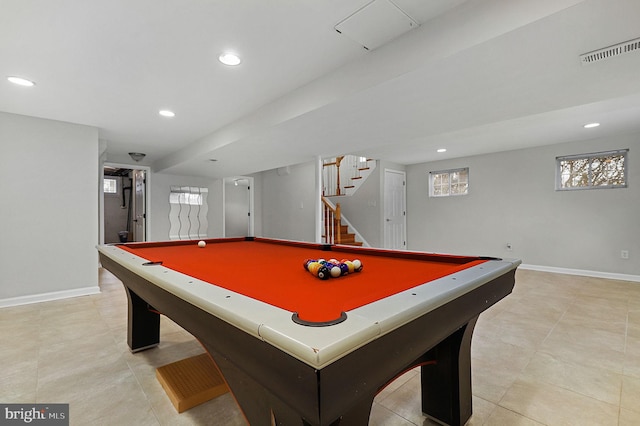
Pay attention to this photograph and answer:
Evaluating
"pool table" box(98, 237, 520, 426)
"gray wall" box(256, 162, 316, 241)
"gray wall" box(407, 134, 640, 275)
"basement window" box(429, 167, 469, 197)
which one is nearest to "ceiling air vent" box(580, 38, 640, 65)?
"pool table" box(98, 237, 520, 426)

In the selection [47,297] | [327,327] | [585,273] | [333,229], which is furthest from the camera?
[333,229]

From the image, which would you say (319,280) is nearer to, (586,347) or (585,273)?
(586,347)

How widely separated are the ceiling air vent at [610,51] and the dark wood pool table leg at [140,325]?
132 inches

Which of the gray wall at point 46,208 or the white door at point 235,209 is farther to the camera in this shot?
the white door at point 235,209

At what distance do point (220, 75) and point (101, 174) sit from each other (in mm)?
4378

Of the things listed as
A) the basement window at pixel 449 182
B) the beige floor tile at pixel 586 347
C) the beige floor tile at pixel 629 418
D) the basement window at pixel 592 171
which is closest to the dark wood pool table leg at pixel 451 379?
the beige floor tile at pixel 629 418

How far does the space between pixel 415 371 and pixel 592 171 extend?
5069 millimetres

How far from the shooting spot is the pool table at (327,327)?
0.57 m

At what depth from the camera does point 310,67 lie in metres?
2.36

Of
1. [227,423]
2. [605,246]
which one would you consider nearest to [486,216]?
[605,246]

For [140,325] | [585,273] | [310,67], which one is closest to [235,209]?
[140,325]

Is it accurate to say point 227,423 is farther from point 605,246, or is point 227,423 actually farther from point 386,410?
point 605,246

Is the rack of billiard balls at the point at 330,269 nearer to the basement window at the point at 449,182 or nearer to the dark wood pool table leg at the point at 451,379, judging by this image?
the dark wood pool table leg at the point at 451,379

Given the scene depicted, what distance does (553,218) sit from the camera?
16.5 feet
